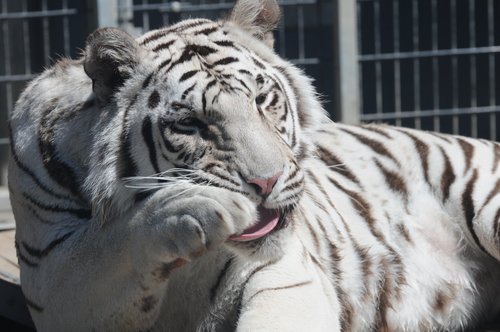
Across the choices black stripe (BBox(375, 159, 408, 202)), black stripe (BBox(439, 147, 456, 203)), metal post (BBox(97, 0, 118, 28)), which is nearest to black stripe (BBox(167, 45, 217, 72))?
black stripe (BBox(375, 159, 408, 202))

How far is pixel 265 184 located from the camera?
55.1 inches

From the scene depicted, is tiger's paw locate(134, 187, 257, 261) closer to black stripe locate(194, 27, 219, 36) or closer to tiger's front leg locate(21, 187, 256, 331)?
tiger's front leg locate(21, 187, 256, 331)

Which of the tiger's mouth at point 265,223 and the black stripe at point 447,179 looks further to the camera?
the black stripe at point 447,179

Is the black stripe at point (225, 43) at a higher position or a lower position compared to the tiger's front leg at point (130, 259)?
higher

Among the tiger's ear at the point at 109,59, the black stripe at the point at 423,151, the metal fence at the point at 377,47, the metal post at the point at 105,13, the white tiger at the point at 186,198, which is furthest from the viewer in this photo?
the metal fence at the point at 377,47

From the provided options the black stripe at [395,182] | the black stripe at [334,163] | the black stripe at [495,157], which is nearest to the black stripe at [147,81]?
the black stripe at [334,163]

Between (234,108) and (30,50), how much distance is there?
3.72 metres

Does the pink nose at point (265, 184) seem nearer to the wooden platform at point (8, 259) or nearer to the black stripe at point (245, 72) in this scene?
the black stripe at point (245, 72)

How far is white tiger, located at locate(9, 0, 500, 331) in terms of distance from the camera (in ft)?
4.65

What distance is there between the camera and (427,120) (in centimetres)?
506

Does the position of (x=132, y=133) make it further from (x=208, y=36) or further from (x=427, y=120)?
(x=427, y=120)

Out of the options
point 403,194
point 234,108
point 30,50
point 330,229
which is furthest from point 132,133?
point 30,50

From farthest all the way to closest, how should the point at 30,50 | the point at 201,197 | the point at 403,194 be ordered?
the point at 30,50, the point at 403,194, the point at 201,197

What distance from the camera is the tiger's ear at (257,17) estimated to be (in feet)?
5.85
